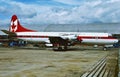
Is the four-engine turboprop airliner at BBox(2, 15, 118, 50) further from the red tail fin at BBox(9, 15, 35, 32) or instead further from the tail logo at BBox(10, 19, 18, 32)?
the tail logo at BBox(10, 19, 18, 32)

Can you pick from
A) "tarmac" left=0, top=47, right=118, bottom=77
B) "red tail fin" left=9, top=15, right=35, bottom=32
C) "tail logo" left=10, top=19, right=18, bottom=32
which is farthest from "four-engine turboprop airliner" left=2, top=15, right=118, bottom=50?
"tarmac" left=0, top=47, right=118, bottom=77

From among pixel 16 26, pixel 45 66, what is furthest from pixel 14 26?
pixel 45 66

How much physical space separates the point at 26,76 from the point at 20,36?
38398 mm

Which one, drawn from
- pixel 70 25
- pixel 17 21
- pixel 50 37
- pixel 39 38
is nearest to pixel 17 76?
pixel 50 37

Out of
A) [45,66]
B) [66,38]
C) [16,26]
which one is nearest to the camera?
[45,66]

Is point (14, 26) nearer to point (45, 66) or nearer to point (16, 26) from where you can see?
point (16, 26)

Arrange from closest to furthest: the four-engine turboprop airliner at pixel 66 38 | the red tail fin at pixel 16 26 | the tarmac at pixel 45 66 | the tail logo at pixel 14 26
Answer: the tarmac at pixel 45 66 → the four-engine turboprop airliner at pixel 66 38 → the red tail fin at pixel 16 26 → the tail logo at pixel 14 26

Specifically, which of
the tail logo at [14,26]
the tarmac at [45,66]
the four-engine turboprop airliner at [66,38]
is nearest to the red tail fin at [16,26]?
the tail logo at [14,26]

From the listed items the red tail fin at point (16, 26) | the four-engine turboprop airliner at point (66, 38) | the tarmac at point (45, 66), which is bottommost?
the tarmac at point (45, 66)

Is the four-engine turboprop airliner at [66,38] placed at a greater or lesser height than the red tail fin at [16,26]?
lesser

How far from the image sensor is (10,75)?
47.7 ft

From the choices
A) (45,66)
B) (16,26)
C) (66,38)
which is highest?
(16,26)

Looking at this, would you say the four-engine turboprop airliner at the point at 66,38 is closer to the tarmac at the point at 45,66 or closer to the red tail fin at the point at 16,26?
the red tail fin at the point at 16,26

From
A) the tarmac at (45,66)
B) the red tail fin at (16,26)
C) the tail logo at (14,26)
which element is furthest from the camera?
the tail logo at (14,26)
